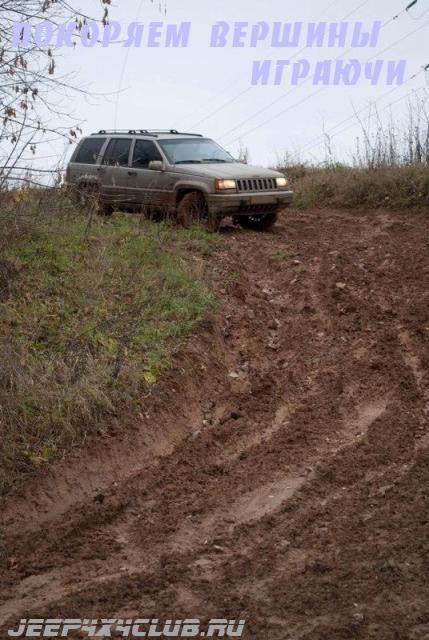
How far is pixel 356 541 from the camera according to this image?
19.4ft

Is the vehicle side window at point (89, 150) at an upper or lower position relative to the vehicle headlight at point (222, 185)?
upper

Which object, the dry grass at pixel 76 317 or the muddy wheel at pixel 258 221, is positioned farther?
the muddy wheel at pixel 258 221

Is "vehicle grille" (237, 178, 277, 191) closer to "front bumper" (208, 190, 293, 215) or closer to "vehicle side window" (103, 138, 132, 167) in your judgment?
"front bumper" (208, 190, 293, 215)

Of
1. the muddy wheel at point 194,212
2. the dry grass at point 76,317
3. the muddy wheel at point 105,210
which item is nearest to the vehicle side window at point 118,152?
the muddy wheel at point 105,210

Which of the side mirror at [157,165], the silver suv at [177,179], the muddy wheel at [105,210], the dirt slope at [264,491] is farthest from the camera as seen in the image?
the muddy wheel at [105,210]

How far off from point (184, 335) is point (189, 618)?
16.3 ft

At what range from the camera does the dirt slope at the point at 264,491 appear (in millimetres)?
5238

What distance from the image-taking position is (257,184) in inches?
569

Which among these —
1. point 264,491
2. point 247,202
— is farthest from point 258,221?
point 264,491

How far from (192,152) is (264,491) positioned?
365 inches

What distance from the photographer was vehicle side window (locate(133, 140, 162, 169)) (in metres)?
15.1

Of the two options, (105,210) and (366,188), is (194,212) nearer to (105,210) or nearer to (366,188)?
(105,210)

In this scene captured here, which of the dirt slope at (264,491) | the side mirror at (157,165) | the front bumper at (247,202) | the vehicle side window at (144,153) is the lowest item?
the dirt slope at (264,491)

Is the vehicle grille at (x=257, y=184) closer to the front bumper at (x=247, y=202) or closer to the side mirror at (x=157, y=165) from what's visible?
the front bumper at (x=247, y=202)
